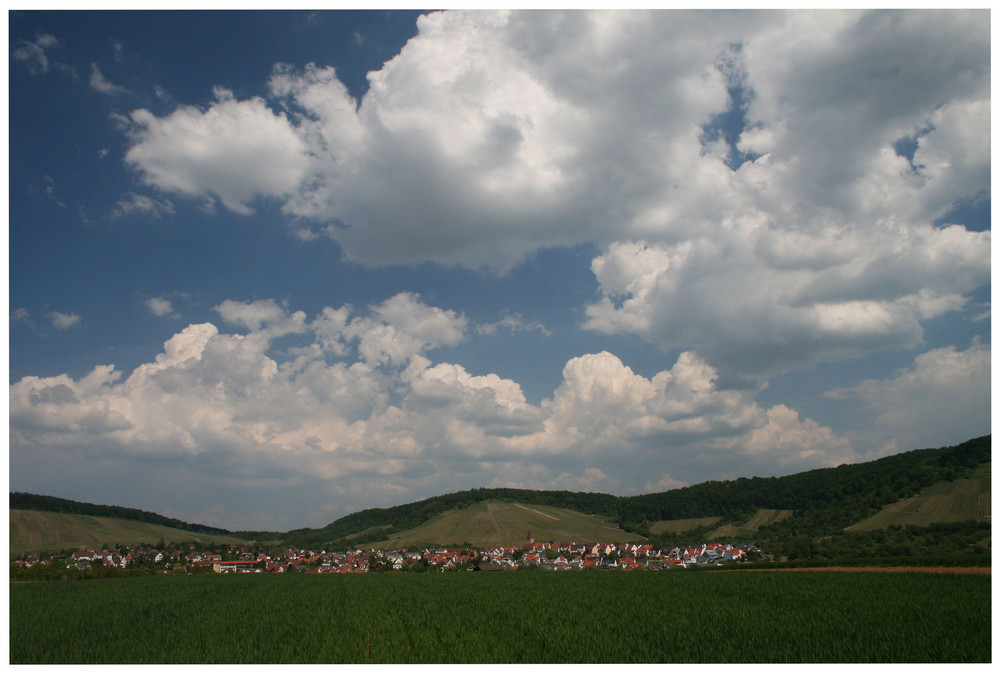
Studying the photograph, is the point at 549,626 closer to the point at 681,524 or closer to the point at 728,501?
the point at 681,524

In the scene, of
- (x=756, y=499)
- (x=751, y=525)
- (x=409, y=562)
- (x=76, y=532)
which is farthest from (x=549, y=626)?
(x=76, y=532)

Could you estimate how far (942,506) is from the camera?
7312 centimetres

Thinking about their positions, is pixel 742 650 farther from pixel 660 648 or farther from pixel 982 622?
pixel 982 622

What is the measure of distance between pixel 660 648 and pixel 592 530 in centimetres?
14333

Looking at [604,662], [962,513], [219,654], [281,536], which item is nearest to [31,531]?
[281,536]

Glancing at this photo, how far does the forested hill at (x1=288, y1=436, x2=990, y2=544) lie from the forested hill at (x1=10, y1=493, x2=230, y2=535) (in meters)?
30.4

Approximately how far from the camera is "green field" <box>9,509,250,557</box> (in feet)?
328

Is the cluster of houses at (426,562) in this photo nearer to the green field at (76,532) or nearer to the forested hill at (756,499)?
the green field at (76,532)

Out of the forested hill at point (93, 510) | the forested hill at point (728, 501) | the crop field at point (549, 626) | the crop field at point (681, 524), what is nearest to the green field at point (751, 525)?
the forested hill at point (728, 501)

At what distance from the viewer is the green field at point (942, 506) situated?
67.0 metres

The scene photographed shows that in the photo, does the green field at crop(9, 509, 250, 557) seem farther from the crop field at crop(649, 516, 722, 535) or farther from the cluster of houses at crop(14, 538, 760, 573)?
the crop field at crop(649, 516, 722, 535)

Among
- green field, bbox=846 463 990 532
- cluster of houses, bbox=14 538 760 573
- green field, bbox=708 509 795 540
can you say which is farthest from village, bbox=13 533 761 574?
green field, bbox=708 509 795 540

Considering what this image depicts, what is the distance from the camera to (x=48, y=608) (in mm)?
20891

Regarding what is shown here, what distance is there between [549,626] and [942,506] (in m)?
87.3
